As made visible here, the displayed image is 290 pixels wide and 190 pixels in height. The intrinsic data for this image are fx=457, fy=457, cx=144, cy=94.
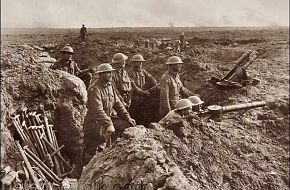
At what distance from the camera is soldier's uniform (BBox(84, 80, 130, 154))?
7547 millimetres

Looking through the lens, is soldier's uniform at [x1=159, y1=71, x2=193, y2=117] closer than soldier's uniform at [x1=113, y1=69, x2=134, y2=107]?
Yes

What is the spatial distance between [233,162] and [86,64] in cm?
641

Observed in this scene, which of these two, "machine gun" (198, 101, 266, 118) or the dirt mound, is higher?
"machine gun" (198, 101, 266, 118)

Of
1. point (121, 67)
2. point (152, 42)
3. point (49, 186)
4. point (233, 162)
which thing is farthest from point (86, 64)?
point (233, 162)

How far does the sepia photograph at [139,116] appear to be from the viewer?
6.36m

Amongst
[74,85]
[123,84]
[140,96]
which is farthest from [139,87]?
[74,85]

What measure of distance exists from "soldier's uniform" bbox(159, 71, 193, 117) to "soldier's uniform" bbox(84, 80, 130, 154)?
0.98 meters

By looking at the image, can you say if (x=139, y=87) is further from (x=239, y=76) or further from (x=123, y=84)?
(x=239, y=76)

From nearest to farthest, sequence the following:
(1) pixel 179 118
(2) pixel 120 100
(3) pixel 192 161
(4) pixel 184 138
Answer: (3) pixel 192 161 → (4) pixel 184 138 → (1) pixel 179 118 → (2) pixel 120 100

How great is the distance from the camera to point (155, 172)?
5805 mm

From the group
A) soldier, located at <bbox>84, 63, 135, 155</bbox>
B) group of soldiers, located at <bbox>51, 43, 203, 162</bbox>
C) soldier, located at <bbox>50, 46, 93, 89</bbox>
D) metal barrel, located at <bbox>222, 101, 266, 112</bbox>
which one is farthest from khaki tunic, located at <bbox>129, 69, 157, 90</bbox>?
metal barrel, located at <bbox>222, 101, 266, 112</bbox>

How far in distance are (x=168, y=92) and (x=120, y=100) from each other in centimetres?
99

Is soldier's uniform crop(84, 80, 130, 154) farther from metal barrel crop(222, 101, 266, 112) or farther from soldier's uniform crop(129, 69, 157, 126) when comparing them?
metal barrel crop(222, 101, 266, 112)

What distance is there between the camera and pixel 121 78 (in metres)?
9.05
